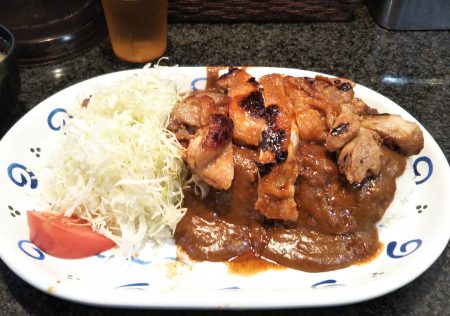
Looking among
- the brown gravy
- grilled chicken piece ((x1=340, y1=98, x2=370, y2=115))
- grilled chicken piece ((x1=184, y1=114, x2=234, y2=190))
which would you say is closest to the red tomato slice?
the brown gravy

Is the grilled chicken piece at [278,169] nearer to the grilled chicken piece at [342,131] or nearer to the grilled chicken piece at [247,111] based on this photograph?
the grilled chicken piece at [247,111]

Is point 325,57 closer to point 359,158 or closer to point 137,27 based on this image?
point 137,27

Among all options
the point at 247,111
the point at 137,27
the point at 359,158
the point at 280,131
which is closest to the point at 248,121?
the point at 247,111

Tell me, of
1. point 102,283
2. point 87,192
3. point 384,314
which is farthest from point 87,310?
point 384,314

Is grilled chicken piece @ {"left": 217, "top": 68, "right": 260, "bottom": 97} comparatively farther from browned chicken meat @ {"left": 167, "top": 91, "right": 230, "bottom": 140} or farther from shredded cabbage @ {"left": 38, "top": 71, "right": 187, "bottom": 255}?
shredded cabbage @ {"left": 38, "top": 71, "right": 187, "bottom": 255}

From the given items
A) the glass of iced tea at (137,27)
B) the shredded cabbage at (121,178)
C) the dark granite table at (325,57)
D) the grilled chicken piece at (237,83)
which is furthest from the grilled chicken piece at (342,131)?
the glass of iced tea at (137,27)

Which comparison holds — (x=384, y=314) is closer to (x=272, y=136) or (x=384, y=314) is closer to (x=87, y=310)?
(x=272, y=136)
